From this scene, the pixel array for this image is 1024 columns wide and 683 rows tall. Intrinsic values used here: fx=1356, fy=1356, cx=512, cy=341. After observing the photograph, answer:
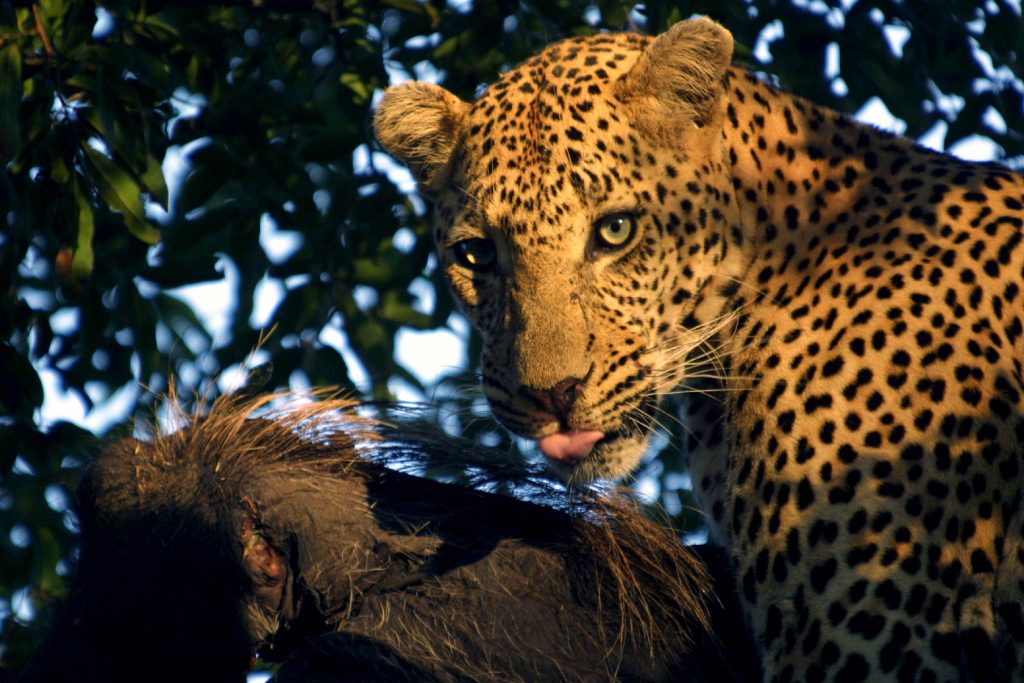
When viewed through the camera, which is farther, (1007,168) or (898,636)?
(1007,168)

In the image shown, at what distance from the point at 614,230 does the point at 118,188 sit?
2352mm

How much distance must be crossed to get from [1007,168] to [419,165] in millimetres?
2383

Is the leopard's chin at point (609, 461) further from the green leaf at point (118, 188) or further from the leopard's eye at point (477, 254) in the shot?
the green leaf at point (118, 188)

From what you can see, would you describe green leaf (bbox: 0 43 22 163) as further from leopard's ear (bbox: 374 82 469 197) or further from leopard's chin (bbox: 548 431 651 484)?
leopard's chin (bbox: 548 431 651 484)

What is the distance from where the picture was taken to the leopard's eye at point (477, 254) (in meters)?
5.34

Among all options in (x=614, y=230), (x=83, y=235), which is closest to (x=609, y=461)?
(x=614, y=230)

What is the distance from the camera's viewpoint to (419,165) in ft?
19.1

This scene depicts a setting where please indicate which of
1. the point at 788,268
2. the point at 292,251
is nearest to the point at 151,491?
the point at 788,268

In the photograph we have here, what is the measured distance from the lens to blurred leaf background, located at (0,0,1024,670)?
5949 mm

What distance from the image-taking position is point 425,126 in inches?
223

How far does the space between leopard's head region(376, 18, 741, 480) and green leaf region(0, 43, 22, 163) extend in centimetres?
172

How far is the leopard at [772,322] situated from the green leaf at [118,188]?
4.50 ft

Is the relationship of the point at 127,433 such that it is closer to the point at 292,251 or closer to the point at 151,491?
the point at 151,491

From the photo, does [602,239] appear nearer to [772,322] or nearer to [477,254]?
[477,254]
